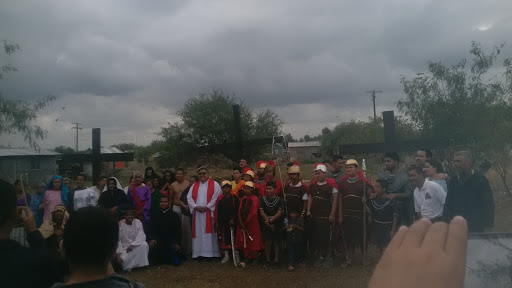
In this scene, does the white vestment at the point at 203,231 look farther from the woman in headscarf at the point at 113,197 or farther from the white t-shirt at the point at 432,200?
the white t-shirt at the point at 432,200

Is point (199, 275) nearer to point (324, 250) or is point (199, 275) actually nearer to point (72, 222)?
point (324, 250)

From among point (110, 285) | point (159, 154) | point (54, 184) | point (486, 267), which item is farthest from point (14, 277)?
point (159, 154)

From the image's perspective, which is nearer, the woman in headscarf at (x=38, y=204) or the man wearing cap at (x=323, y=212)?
the man wearing cap at (x=323, y=212)

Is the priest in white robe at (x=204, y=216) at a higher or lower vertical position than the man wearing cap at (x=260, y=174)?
lower

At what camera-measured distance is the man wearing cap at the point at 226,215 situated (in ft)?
26.8

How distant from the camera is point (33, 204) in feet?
27.7

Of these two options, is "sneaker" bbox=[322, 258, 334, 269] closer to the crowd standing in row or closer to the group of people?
the crowd standing in row

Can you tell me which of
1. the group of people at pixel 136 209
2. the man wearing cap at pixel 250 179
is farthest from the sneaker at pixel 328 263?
the group of people at pixel 136 209

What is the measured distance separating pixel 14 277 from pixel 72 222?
0.67 meters

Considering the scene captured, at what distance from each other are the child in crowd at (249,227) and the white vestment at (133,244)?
1.94 meters

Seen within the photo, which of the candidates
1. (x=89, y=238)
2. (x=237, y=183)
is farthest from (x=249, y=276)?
(x=89, y=238)

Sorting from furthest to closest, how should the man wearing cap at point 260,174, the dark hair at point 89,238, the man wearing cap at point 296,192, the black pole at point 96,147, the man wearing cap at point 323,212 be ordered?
1. the black pole at point 96,147
2. the man wearing cap at point 260,174
3. the man wearing cap at point 296,192
4. the man wearing cap at point 323,212
5. the dark hair at point 89,238

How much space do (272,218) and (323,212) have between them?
101 cm

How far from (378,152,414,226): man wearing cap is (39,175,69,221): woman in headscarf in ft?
21.4
